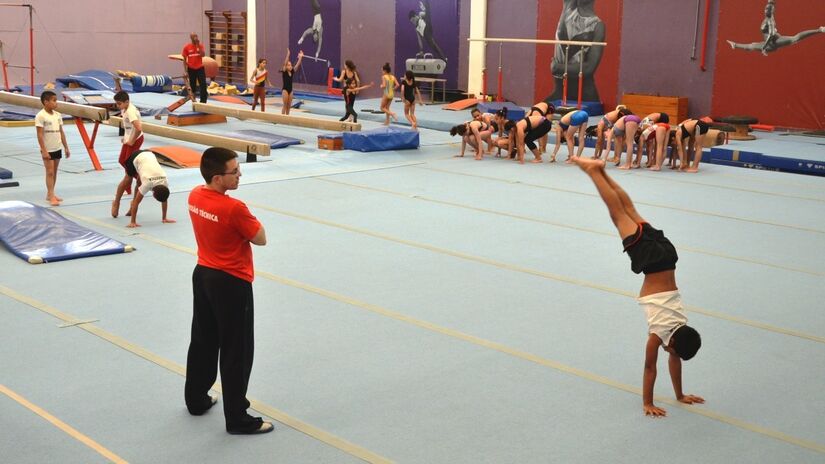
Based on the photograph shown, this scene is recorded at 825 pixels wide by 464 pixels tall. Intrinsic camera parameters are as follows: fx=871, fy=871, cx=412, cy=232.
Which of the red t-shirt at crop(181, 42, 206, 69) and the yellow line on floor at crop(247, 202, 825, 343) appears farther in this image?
the red t-shirt at crop(181, 42, 206, 69)

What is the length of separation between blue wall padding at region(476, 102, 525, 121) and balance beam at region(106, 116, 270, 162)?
7.69 metres

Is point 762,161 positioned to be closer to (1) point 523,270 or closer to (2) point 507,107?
(2) point 507,107

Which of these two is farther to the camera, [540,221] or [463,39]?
[463,39]

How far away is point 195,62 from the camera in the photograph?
2027cm

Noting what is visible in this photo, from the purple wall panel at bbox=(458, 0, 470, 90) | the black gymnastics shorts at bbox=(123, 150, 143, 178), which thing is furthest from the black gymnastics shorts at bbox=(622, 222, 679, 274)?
the purple wall panel at bbox=(458, 0, 470, 90)

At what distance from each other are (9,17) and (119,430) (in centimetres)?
2383

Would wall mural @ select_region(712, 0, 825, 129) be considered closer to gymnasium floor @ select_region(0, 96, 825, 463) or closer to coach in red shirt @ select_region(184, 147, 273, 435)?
gymnasium floor @ select_region(0, 96, 825, 463)

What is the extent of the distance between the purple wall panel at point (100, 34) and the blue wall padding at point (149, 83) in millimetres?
3296

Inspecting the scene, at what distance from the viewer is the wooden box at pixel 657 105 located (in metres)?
17.9

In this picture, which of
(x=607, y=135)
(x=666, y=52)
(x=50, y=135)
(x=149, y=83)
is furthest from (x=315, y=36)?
(x=50, y=135)

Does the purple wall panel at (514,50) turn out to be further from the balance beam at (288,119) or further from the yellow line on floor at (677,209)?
the yellow line on floor at (677,209)

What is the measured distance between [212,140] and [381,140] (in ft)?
9.85

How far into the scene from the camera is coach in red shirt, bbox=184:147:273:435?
4430mm

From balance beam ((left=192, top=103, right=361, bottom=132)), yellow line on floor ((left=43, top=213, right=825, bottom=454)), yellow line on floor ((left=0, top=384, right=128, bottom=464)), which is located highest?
balance beam ((left=192, top=103, right=361, bottom=132))
